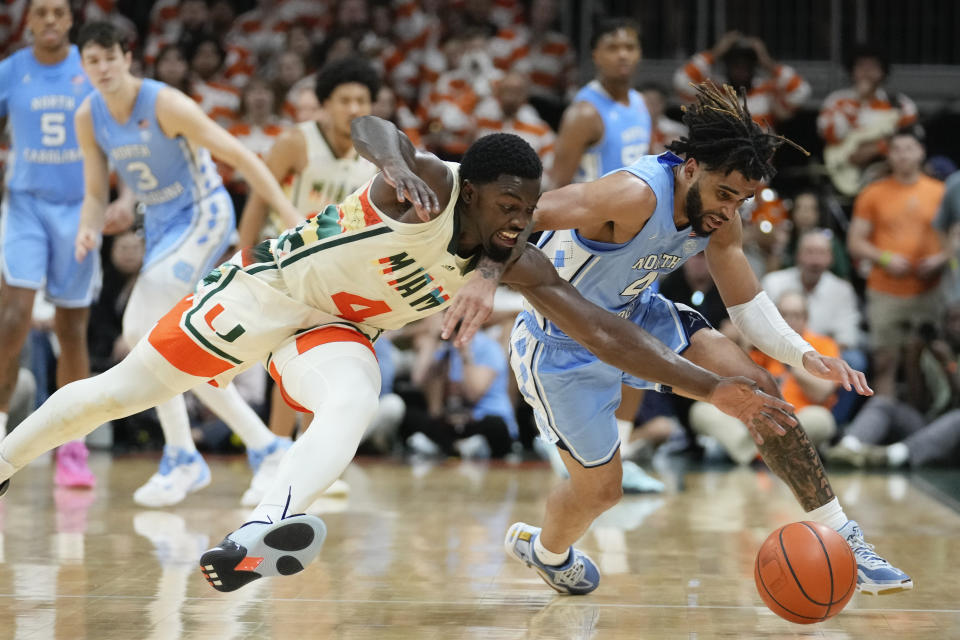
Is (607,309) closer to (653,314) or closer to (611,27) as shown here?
(653,314)

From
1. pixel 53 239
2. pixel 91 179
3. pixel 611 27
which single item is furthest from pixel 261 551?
pixel 611 27

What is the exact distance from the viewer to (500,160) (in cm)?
353

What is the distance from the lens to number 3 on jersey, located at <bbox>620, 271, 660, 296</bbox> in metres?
4.19

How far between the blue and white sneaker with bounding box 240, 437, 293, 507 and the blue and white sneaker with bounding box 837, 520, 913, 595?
2957mm

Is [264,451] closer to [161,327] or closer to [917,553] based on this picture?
[161,327]

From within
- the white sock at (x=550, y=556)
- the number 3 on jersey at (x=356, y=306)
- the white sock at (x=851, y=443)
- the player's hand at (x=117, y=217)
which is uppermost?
the number 3 on jersey at (x=356, y=306)

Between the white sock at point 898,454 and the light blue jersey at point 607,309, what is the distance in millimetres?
4557

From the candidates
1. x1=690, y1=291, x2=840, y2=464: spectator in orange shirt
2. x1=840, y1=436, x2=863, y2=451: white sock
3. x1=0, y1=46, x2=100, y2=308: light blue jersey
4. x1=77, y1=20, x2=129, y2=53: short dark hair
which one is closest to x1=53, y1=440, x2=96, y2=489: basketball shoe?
x1=0, y1=46, x2=100, y2=308: light blue jersey

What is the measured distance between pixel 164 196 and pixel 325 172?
2.76 feet

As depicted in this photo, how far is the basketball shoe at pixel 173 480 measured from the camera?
6098 mm

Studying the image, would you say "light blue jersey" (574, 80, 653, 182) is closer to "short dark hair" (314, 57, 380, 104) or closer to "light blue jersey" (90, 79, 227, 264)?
"short dark hair" (314, 57, 380, 104)

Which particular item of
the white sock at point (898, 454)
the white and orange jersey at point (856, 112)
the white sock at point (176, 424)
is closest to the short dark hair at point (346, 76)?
the white sock at point (176, 424)

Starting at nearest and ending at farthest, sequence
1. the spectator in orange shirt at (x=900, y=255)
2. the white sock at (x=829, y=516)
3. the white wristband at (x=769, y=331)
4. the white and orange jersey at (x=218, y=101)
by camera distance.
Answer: the white sock at (x=829, y=516) → the white wristband at (x=769, y=331) → the spectator in orange shirt at (x=900, y=255) → the white and orange jersey at (x=218, y=101)

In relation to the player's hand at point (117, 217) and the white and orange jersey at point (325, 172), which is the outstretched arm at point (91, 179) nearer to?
the player's hand at point (117, 217)
